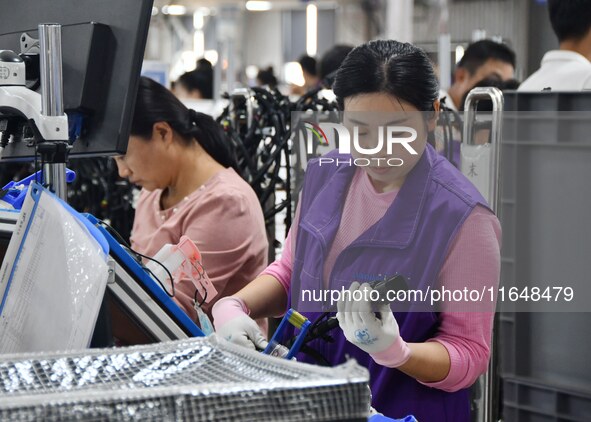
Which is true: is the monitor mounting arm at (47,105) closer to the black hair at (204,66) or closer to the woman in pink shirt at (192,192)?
the woman in pink shirt at (192,192)

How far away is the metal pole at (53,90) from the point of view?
4.23 feet

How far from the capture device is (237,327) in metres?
1.45

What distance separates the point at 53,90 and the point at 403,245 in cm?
63

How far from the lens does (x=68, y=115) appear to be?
1.41 m

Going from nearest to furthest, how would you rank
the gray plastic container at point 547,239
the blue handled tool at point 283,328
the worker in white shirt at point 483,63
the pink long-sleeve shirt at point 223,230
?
the blue handled tool at point 283,328
the gray plastic container at point 547,239
the pink long-sleeve shirt at point 223,230
the worker in white shirt at point 483,63

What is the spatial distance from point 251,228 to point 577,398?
36.4 inches

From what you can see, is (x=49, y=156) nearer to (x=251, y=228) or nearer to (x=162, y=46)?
(x=251, y=228)

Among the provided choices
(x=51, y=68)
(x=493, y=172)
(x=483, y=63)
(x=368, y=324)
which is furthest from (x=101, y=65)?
(x=483, y=63)

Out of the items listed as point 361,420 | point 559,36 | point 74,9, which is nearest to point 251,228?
point 74,9

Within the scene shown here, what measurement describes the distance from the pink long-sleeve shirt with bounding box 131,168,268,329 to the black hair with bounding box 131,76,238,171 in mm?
126

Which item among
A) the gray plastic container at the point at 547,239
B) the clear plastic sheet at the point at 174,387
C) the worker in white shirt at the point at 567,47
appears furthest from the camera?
the worker in white shirt at the point at 567,47

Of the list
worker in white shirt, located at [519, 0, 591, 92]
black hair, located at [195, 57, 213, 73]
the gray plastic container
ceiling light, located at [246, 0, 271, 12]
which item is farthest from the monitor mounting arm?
ceiling light, located at [246, 0, 271, 12]

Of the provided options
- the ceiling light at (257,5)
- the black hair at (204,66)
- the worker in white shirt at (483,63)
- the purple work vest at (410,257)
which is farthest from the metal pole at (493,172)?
the ceiling light at (257,5)

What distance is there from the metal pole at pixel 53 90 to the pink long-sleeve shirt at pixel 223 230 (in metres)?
0.95
